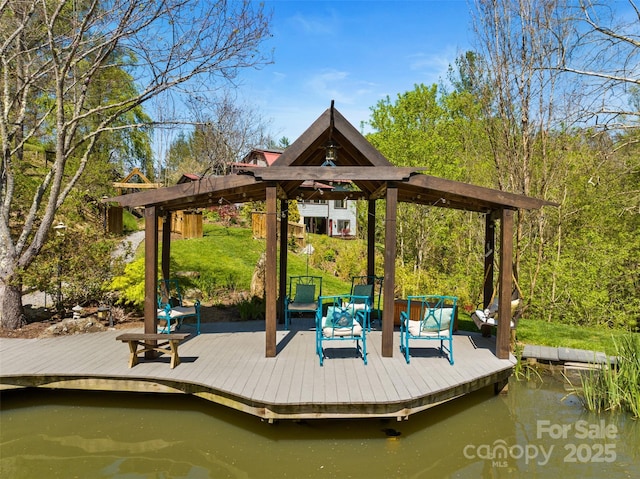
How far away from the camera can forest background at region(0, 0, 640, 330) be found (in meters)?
7.02

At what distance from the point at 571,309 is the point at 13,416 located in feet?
35.6

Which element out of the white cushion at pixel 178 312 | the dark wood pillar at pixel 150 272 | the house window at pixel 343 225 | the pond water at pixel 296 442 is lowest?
the pond water at pixel 296 442

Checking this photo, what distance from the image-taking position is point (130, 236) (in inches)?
734

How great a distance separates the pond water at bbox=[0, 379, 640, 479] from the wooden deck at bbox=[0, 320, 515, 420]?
1.08 feet

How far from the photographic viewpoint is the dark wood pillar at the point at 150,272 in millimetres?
5598

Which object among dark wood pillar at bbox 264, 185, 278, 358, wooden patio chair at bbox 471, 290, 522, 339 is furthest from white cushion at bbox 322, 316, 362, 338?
wooden patio chair at bbox 471, 290, 522, 339

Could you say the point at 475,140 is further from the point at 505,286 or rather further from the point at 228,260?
the point at 228,260

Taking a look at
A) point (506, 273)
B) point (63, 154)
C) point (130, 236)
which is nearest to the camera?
point (506, 273)

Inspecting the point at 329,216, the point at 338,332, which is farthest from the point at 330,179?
the point at 329,216

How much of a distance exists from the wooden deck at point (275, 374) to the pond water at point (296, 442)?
1.08 feet

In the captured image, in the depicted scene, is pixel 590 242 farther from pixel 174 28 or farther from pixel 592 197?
pixel 174 28

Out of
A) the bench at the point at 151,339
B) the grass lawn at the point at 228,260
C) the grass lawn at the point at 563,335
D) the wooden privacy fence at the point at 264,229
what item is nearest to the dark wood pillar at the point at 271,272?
the bench at the point at 151,339

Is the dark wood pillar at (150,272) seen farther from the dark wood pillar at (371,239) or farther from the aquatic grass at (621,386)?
the aquatic grass at (621,386)

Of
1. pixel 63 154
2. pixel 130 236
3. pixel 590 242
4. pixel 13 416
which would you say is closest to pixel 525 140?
pixel 590 242
